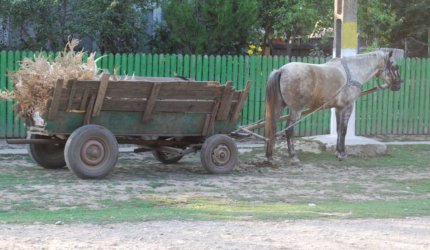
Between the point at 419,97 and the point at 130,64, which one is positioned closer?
the point at 130,64

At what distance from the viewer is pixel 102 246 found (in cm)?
727

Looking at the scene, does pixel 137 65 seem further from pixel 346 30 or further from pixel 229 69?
pixel 346 30

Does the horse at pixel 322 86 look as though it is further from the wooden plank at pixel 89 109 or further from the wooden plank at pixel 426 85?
the wooden plank at pixel 426 85

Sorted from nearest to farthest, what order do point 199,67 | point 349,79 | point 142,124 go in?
point 142,124 < point 349,79 < point 199,67

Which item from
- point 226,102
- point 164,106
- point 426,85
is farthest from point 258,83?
point 164,106

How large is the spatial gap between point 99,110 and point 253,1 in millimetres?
10588

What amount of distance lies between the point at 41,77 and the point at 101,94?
1.02 m

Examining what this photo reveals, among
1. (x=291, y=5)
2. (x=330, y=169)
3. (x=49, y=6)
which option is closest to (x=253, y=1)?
(x=291, y=5)

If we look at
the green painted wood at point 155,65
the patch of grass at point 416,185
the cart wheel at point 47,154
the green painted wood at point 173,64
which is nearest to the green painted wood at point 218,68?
the green painted wood at point 173,64

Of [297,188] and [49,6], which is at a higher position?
[49,6]

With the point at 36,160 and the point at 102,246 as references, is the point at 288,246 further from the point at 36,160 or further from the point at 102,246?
the point at 36,160

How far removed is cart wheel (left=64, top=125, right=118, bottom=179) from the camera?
1177 cm

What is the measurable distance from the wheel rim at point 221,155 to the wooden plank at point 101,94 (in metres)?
2.42

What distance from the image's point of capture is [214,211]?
31.9 ft
